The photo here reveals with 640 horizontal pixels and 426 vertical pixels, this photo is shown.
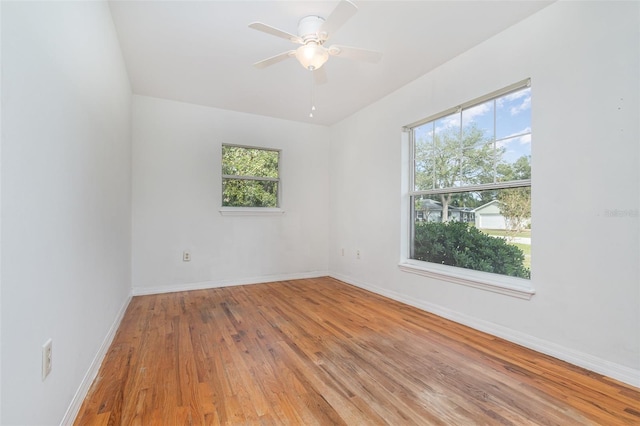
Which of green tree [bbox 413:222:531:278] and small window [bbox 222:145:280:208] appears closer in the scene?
green tree [bbox 413:222:531:278]

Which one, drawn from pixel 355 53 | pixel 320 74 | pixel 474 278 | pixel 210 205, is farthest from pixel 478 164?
Answer: pixel 210 205

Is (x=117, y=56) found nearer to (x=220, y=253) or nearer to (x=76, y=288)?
(x=76, y=288)

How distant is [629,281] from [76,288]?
3132 mm

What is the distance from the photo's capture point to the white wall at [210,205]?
12.2 feet

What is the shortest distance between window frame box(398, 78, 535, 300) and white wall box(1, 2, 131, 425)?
2.83 metres

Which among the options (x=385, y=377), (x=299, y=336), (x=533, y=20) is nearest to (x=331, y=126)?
(x=533, y=20)

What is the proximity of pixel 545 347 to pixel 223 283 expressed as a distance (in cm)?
360

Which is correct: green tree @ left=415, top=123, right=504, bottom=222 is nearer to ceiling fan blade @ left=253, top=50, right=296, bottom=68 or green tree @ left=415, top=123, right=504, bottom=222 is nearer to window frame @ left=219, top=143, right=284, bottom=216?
ceiling fan blade @ left=253, top=50, right=296, bottom=68

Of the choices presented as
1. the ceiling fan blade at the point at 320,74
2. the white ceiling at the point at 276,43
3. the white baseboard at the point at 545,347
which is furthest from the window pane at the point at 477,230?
the ceiling fan blade at the point at 320,74

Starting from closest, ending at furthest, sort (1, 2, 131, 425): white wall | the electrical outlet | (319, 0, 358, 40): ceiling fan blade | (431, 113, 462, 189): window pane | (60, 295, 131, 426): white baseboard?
(1, 2, 131, 425): white wall < the electrical outlet < (60, 295, 131, 426): white baseboard < (319, 0, 358, 40): ceiling fan blade < (431, 113, 462, 189): window pane

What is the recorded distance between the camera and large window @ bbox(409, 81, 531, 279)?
2410mm

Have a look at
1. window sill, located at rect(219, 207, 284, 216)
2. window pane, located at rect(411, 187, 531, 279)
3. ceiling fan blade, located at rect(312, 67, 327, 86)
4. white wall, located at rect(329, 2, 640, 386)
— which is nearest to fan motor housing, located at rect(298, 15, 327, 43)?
ceiling fan blade, located at rect(312, 67, 327, 86)

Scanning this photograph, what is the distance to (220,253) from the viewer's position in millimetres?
4133

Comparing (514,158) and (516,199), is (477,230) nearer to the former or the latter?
(516,199)
